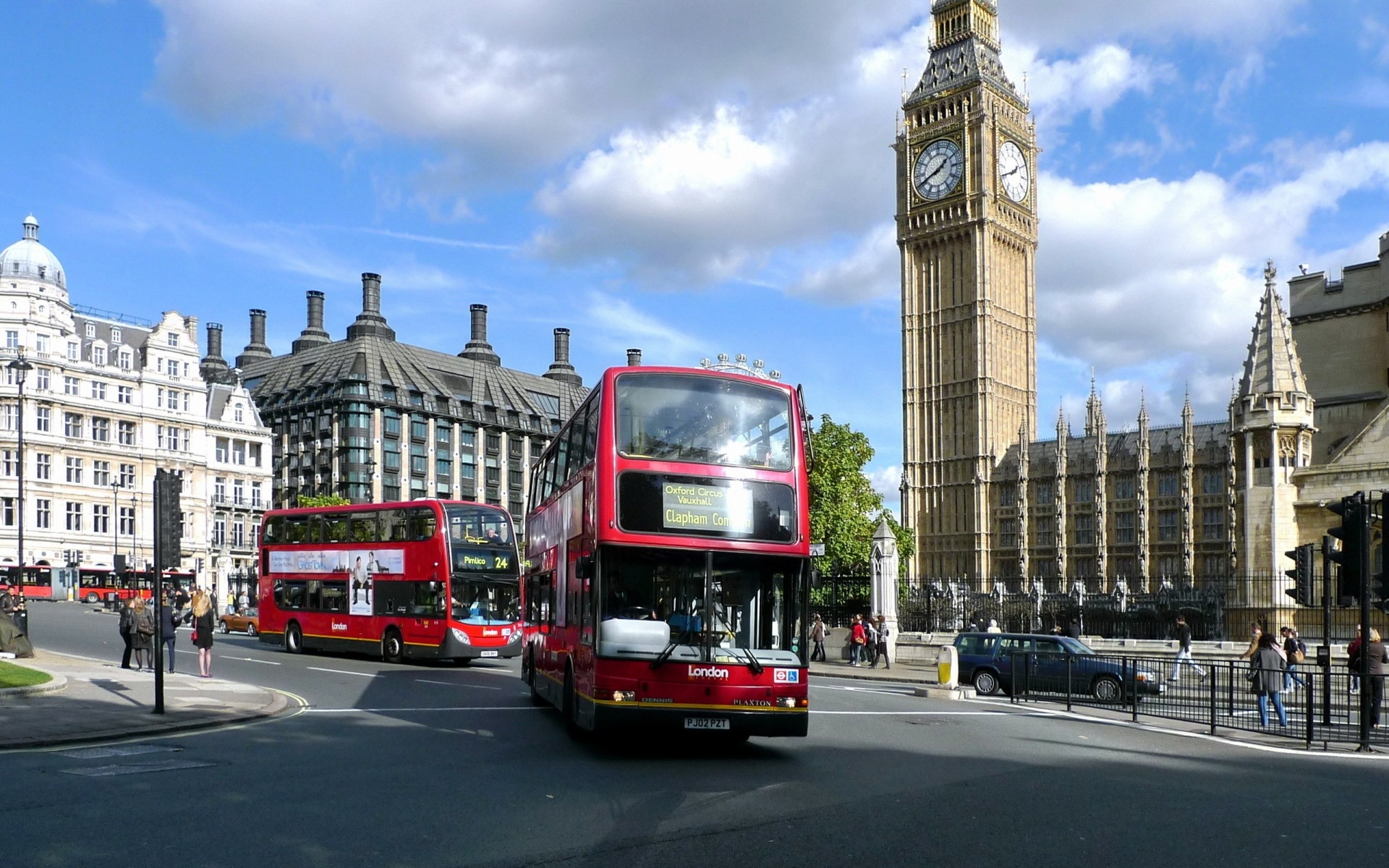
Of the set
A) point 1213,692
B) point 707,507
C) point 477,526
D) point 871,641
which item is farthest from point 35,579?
point 1213,692

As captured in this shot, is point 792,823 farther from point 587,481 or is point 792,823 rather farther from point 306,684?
point 306,684

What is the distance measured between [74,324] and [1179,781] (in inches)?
3069

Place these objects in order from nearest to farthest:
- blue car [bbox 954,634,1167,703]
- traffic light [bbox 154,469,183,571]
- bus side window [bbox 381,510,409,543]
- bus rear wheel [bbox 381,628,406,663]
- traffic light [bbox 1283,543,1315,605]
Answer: traffic light [bbox 154,469,183,571]
traffic light [bbox 1283,543,1315,605]
blue car [bbox 954,634,1167,703]
bus side window [bbox 381,510,409,543]
bus rear wheel [bbox 381,628,406,663]

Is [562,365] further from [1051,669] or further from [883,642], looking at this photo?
[1051,669]

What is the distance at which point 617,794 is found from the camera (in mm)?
10594

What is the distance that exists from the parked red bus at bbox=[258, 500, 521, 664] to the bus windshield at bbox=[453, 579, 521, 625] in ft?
0.07

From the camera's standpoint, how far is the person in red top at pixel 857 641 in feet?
110

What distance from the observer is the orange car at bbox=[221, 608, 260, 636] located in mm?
44969

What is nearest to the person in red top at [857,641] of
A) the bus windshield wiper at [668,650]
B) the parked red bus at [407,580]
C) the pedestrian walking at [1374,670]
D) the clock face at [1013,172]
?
the parked red bus at [407,580]

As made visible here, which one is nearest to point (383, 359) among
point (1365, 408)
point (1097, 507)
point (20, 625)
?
point (1097, 507)

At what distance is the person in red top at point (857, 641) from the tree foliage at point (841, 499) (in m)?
14.7

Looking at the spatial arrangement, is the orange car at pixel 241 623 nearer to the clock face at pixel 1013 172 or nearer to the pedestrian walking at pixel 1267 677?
the pedestrian walking at pixel 1267 677

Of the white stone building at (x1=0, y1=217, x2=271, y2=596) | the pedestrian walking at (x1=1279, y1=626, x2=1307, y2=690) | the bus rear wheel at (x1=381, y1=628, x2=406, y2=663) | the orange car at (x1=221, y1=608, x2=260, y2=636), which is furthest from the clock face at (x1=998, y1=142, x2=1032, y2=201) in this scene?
the bus rear wheel at (x1=381, y1=628, x2=406, y2=663)

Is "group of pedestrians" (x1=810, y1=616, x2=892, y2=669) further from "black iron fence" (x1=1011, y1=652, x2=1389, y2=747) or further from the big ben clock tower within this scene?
the big ben clock tower
